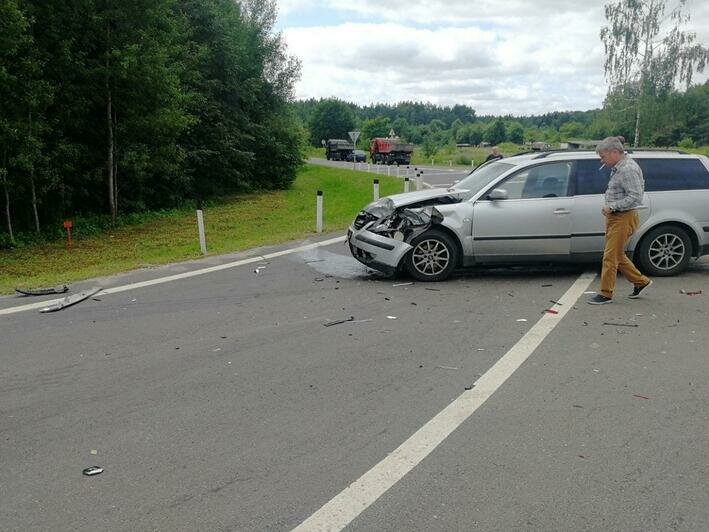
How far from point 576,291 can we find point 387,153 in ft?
172

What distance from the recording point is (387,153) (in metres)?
59.4

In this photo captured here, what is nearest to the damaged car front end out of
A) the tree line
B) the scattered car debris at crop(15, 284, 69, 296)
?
the scattered car debris at crop(15, 284, 69, 296)

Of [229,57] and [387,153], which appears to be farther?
[387,153]

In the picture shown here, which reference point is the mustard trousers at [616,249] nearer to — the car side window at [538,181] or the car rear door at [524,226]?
the car rear door at [524,226]

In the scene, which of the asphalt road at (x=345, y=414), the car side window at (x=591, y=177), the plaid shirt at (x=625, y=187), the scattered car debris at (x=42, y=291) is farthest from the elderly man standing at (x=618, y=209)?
the scattered car debris at (x=42, y=291)

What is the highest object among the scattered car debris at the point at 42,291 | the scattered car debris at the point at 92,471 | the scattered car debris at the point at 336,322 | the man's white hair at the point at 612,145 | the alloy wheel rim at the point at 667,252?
the man's white hair at the point at 612,145

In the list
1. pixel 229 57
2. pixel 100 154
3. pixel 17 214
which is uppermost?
pixel 229 57

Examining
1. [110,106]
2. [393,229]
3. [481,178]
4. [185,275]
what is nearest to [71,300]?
[185,275]

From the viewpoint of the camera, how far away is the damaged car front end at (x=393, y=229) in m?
8.62

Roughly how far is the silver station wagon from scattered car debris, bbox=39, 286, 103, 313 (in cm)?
374

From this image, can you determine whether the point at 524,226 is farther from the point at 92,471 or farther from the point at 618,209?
the point at 92,471

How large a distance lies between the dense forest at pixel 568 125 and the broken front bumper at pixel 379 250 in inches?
1249

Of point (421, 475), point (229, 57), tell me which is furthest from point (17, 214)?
point (421, 475)

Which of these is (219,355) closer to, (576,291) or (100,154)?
(576,291)
